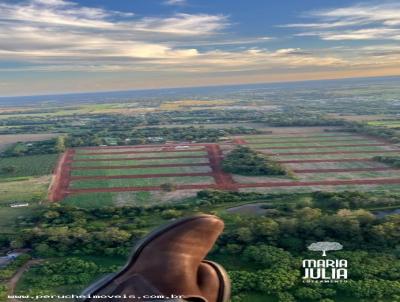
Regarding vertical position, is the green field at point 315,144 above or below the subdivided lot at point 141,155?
above

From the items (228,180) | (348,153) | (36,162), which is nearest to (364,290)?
(228,180)

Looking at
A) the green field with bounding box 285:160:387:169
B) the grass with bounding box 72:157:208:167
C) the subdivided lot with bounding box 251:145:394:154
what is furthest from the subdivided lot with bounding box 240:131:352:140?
the grass with bounding box 72:157:208:167

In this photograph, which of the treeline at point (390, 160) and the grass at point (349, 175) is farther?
the treeline at point (390, 160)

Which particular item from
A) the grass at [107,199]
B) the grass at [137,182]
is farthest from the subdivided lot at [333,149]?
the grass at [107,199]

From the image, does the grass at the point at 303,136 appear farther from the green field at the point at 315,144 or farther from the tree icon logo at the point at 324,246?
the tree icon logo at the point at 324,246

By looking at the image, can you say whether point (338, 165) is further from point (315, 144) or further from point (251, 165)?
point (315, 144)

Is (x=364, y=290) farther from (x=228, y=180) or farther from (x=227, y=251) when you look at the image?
(x=228, y=180)
